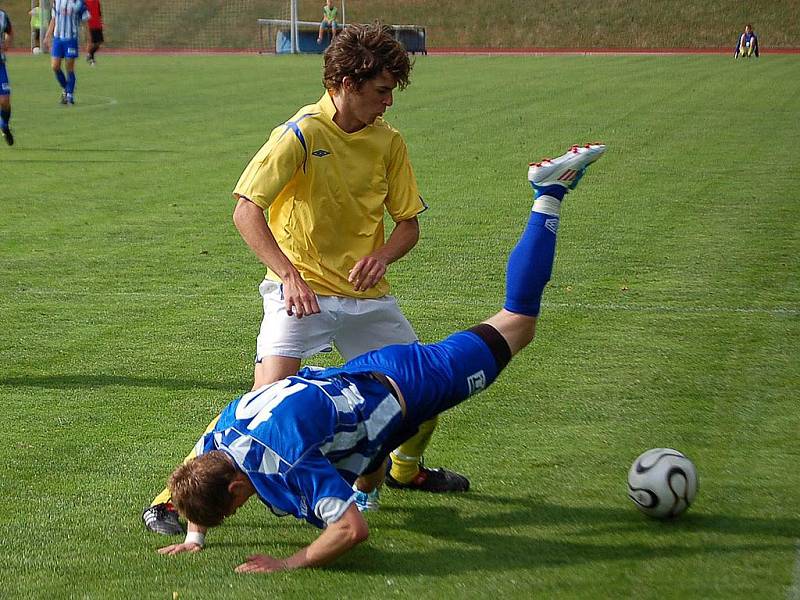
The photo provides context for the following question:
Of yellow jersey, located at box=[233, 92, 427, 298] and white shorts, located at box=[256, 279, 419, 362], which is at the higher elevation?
yellow jersey, located at box=[233, 92, 427, 298]

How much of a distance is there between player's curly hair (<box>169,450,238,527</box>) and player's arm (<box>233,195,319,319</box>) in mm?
715

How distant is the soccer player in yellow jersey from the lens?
468 centimetres

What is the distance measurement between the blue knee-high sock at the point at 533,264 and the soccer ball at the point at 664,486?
785 millimetres

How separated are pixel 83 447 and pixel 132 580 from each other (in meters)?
1.60

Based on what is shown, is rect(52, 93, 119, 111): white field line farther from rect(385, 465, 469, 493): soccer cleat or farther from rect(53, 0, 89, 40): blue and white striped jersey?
rect(385, 465, 469, 493): soccer cleat

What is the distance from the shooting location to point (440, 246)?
10.9m

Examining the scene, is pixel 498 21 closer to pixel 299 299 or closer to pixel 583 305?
pixel 583 305

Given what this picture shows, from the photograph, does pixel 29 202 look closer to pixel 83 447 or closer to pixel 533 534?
pixel 83 447

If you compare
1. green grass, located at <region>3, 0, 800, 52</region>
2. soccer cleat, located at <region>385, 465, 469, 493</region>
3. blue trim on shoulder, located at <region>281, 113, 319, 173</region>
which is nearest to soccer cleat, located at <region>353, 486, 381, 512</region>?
soccer cleat, located at <region>385, 465, 469, 493</region>

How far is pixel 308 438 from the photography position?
4117 mm

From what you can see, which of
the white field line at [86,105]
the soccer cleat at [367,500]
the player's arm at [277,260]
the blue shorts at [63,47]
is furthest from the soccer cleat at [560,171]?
the blue shorts at [63,47]

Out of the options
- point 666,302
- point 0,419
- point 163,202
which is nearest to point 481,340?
point 0,419

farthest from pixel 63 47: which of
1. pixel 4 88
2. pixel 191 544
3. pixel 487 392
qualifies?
pixel 191 544

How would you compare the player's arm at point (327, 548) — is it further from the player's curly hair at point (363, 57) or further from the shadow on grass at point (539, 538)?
the player's curly hair at point (363, 57)
